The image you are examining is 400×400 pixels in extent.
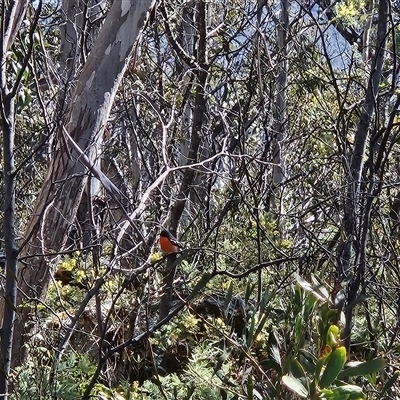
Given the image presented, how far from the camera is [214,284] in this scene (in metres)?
4.31

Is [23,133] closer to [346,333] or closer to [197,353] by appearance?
[197,353]

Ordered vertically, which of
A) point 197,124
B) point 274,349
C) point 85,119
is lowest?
point 274,349

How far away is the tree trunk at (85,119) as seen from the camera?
403cm

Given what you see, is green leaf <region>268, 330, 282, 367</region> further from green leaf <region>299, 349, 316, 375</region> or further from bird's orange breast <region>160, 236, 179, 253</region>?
bird's orange breast <region>160, 236, 179, 253</region>

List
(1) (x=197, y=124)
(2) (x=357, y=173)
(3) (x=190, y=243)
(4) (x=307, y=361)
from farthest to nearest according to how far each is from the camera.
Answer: (1) (x=197, y=124) < (3) (x=190, y=243) < (2) (x=357, y=173) < (4) (x=307, y=361)

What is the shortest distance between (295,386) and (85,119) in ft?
9.35

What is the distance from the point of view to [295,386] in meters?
1.69

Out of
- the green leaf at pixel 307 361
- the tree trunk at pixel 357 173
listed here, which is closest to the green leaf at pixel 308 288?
the green leaf at pixel 307 361

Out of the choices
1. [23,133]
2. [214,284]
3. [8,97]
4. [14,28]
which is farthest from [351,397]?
[23,133]

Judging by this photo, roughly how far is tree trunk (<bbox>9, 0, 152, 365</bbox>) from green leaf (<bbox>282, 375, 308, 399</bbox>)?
8.16 feet

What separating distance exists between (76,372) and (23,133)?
5.50 metres

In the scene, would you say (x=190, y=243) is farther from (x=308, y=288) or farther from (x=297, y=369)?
(x=297, y=369)

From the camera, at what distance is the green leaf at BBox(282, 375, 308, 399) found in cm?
167

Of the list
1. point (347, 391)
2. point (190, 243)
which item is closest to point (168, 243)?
point (190, 243)
